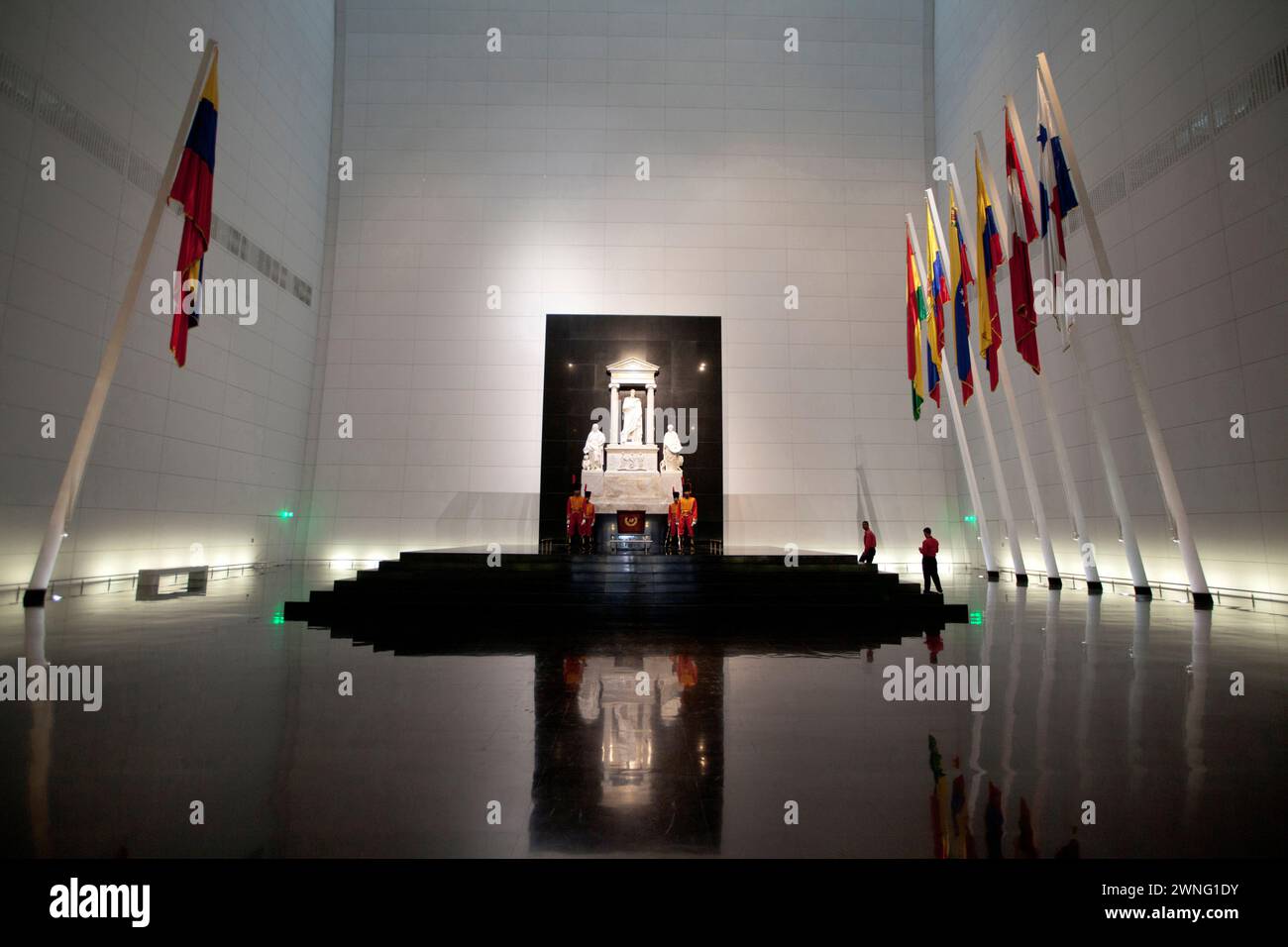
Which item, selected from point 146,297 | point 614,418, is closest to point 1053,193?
point 614,418

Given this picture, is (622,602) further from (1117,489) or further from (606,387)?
(606,387)

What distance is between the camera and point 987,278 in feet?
35.8

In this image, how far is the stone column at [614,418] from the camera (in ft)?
50.6

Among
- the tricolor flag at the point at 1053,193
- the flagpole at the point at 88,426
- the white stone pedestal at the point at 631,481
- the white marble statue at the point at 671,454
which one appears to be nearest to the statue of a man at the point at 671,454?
the white marble statue at the point at 671,454

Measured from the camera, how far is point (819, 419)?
1673 cm

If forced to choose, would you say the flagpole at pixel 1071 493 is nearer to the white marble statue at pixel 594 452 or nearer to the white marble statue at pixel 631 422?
the white marble statue at pixel 631 422

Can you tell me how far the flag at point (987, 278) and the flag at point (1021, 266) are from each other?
2.16 ft

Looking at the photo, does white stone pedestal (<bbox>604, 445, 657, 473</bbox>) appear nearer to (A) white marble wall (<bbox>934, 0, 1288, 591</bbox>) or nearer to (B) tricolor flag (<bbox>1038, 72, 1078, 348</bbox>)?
(A) white marble wall (<bbox>934, 0, 1288, 591</bbox>)

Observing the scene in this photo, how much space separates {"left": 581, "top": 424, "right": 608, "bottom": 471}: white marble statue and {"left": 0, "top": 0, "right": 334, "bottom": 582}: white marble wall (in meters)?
7.10

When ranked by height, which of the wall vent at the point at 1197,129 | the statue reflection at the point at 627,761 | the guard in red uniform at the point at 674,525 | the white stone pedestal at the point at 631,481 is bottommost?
the statue reflection at the point at 627,761

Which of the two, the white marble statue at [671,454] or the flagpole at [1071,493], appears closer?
the flagpole at [1071,493]
